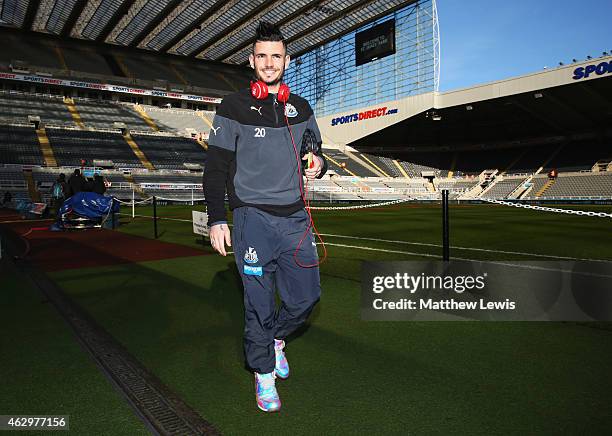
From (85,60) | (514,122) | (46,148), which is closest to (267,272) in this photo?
(46,148)

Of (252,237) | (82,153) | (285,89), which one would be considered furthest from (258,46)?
(82,153)

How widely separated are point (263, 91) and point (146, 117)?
168 ft

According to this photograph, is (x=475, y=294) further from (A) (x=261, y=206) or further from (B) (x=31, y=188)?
(B) (x=31, y=188)

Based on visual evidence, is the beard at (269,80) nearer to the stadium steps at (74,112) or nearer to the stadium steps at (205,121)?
the stadium steps at (205,121)

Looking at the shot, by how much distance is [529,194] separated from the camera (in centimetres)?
3934

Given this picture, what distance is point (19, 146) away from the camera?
35.5 meters

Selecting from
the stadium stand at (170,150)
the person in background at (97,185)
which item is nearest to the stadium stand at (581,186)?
the stadium stand at (170,150)

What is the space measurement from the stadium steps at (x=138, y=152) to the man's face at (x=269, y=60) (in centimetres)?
3758

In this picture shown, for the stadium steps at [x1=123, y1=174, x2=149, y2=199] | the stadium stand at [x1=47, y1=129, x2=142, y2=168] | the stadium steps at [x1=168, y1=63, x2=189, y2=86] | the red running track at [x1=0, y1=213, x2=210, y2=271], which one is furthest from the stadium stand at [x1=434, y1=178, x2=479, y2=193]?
the red running track at [x1=0, y1=213, x2=210, y2=271]

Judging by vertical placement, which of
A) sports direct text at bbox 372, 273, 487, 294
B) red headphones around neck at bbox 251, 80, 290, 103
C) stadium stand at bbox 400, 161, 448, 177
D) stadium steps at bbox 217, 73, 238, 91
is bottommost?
sports direct text at bbox 372, 273, 487, 294

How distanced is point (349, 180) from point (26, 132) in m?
30.0

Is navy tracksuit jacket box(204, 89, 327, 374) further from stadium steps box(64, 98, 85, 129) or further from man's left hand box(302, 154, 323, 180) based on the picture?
stadium steps box(64, 98, 85, 129)

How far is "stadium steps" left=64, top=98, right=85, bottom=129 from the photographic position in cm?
4309

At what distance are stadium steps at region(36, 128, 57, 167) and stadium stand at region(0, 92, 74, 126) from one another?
275 cm
